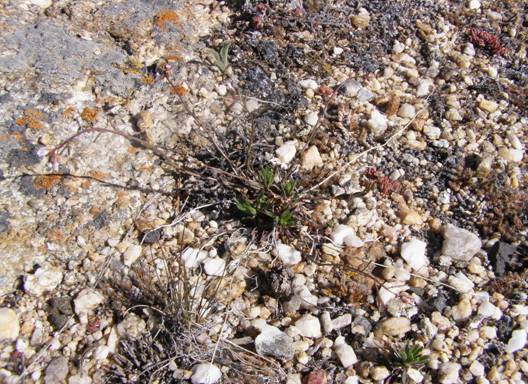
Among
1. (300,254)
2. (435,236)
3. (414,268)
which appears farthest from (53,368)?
(435,236)

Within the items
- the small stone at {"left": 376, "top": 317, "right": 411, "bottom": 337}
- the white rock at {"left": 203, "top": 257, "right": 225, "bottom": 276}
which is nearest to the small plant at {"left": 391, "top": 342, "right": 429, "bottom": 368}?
the small stone at {"left": 376, "top": 317, "right": 411, "bottom": 337}

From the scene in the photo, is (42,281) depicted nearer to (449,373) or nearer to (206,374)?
(206,374)

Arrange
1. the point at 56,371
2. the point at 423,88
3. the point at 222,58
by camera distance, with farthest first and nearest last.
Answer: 1. the point at 423,88
2. the point at 222,58
3. the point at 56,371

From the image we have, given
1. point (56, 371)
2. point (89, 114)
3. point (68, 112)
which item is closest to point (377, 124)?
point (89, 114)

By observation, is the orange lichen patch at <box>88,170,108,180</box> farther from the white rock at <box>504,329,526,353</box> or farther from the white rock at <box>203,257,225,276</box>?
the white rock at <box>504,329,526,353</box>

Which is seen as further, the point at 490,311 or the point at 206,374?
the point at 490,311

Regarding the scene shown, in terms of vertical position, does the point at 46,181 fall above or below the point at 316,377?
above

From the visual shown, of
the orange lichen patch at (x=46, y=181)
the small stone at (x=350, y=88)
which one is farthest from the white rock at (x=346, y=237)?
the orange lichen patch at (x=46, y=181)

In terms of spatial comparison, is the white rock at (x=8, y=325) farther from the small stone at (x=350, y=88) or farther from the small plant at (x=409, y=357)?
the small stone at (x=350, y=88)
